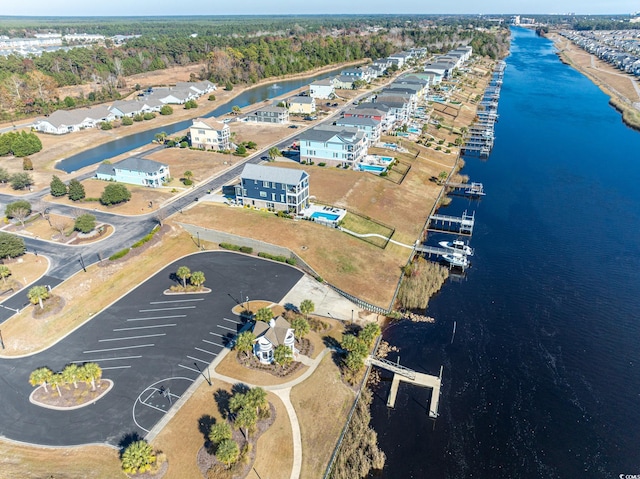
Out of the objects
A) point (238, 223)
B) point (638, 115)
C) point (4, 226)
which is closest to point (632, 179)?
point (638, 115)

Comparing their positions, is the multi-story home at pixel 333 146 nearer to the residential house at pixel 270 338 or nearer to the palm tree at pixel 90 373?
the residential house at pixel 270 338

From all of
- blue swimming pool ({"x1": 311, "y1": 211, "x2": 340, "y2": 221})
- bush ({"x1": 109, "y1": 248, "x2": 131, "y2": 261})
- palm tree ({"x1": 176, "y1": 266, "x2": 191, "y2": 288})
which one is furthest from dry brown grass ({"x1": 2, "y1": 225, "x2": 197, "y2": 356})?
blue swimming pool ({"x1": 311, "y1": 211, "x2": 340, "y2": 221})

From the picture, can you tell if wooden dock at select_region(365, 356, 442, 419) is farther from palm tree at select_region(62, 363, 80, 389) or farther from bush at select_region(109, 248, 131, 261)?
bush at select_region(109, 248, 131, 261)

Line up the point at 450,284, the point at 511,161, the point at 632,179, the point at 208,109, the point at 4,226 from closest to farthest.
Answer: the point at 450,284, the point at 4,226, the point at 632,179, the point at 511,161, the point at 208,109

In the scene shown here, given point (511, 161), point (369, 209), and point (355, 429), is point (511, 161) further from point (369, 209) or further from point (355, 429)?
point (355, 429)

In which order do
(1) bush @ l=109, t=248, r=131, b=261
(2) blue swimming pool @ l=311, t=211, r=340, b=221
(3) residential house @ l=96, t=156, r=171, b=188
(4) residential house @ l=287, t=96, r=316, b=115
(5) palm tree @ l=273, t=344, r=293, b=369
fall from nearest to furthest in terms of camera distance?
(5) palm tree @ l=273, t=344, r=293, b=369
(1) bush @ l=109, t=248, r=131, b=261
(2) blue swimming pool @ l=311, t=211, r=340, b=221
(3) residential house @ l=96, t=156, r=171, b=188
(4) residential house @ l=287, t=96, r=316, b=115

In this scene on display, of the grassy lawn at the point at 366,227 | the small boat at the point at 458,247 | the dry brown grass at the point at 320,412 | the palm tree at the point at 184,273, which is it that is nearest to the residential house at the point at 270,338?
the dry brown grass at the point at 320,412

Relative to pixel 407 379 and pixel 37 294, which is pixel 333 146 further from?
pixel 37 294
